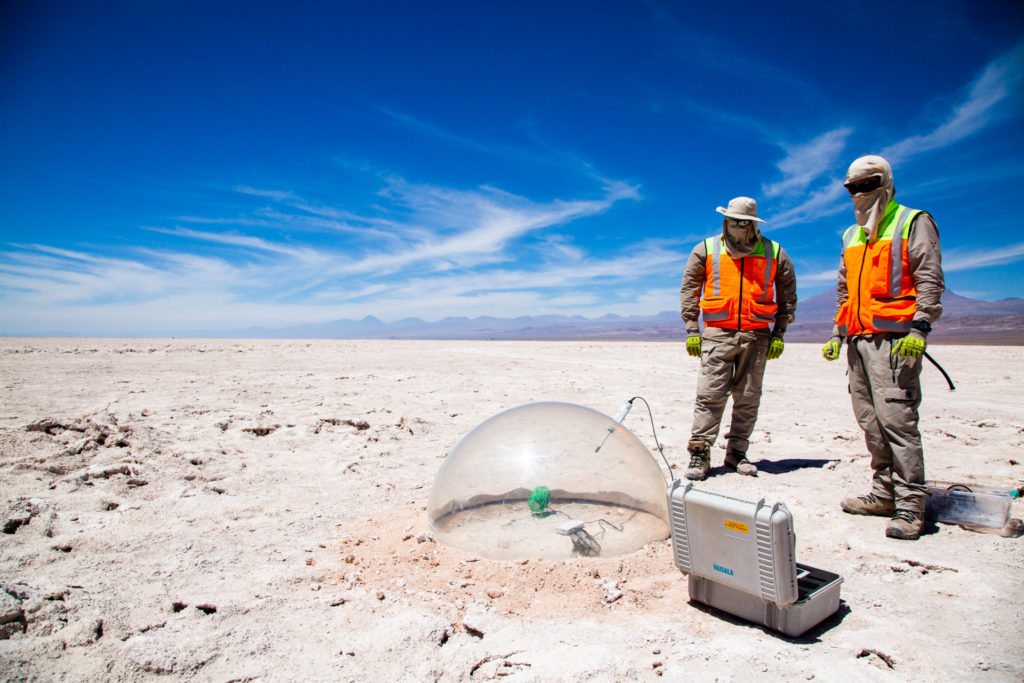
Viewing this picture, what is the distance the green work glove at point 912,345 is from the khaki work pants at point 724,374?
126 centimetres

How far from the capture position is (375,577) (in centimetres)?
293

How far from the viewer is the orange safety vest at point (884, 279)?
340cm

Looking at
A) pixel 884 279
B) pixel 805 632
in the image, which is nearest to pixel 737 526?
pixel 805 632

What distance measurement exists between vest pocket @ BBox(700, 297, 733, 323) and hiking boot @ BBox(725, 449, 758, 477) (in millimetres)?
1218

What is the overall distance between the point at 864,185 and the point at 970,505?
6.91 feet

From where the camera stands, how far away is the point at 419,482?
471 centimetres

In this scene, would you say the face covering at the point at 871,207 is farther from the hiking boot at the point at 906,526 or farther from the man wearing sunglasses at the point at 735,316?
the hiking boot at the point at 906,526

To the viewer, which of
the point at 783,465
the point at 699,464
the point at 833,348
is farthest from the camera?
the point at 783,465

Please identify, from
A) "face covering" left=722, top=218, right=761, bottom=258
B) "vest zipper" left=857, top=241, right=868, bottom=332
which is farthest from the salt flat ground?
"face covering" left=722, top=218, right=761, bottom=258

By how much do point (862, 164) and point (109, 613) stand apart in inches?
191

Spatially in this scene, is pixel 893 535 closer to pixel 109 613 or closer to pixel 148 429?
pixel 109 613

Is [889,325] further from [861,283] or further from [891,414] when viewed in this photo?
[891,414]

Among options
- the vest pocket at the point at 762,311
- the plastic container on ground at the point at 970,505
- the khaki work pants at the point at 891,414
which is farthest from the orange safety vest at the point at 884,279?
the plastic container on ground at the point at 970,505

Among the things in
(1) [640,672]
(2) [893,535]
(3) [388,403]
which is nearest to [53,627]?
(1) [640,672]
